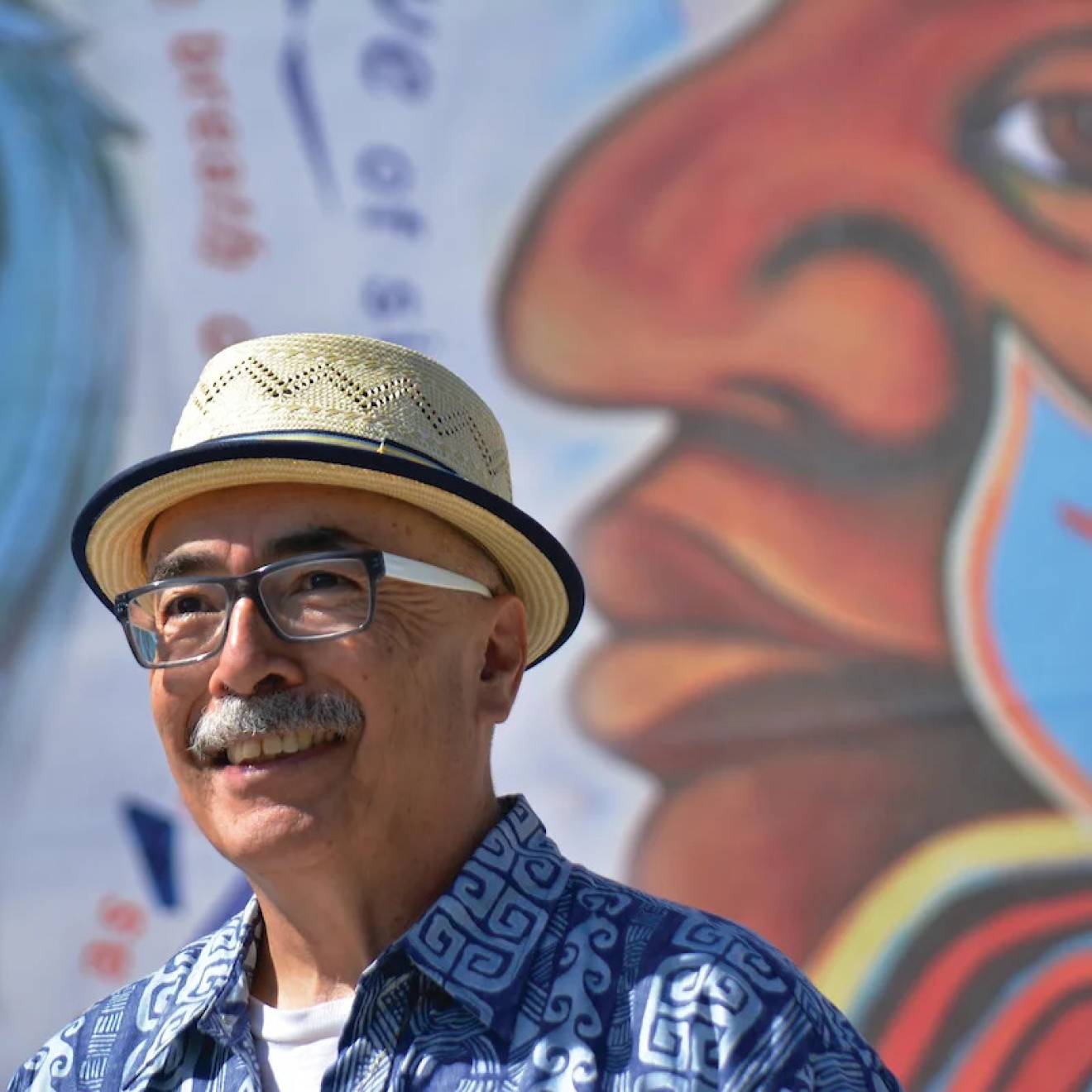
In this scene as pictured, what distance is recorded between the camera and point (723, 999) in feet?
4.07

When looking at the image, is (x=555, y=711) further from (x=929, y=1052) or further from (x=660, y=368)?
(x=929, y=1052)

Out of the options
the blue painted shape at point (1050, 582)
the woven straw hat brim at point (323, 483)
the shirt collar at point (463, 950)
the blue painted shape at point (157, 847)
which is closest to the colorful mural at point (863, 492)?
the blue painted shape at point (1050, 582)

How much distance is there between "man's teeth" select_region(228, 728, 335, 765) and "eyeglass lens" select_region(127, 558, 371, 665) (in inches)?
3.3

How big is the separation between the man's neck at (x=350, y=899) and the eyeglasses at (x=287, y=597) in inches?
7.5

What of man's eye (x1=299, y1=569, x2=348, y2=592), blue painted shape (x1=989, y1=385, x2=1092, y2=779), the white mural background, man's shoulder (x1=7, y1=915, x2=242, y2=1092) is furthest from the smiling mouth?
blue painted shape (x1=989, y1=385, x2=1092, y2=779)

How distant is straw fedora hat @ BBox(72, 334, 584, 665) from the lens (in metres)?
1.38

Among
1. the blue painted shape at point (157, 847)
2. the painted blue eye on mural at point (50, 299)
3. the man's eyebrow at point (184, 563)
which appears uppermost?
the painted blue eye on mural at point (50, 299)

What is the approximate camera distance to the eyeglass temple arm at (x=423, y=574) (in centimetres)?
140

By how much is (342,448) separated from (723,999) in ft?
1.82

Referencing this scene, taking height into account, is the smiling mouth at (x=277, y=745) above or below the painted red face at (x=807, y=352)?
below

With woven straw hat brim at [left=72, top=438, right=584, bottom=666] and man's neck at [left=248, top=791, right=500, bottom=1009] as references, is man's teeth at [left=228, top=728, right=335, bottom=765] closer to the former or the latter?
man's neck at [left=248, top=791, right=500, bottom=1009]

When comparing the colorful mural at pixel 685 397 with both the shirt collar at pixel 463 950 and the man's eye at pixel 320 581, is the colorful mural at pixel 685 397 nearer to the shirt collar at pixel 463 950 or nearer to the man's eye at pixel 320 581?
the shirt collar at pixel 463 950

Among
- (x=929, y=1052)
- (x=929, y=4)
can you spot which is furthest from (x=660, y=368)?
(x=929, y=1052)

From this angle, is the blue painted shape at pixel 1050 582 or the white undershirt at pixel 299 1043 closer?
the white undershirt at pixel 299 1043
